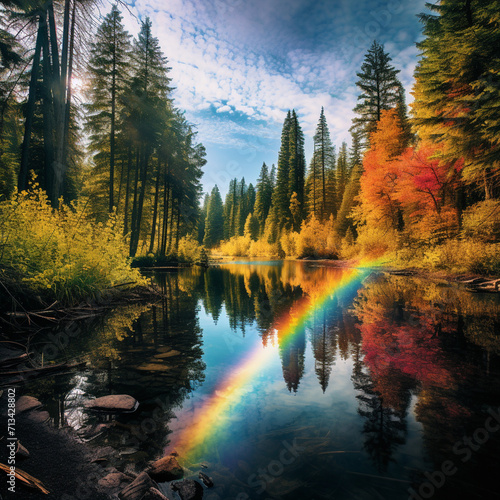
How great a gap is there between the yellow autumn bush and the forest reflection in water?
133cm

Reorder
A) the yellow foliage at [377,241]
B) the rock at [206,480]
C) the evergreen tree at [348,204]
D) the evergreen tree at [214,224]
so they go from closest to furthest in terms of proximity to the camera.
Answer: the rock at [206,480]
the yellow foliage at [377,241]
the evergreen tree at [348,204]
the evergreen tree at [214,224]

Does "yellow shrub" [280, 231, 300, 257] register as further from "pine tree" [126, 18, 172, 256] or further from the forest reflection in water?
the forest reflection in water

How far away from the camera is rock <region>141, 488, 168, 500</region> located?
5.79 feet

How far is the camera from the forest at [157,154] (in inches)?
294

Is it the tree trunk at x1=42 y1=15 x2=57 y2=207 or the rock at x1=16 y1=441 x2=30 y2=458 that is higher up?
the tree trunk at x1=42 y1=15 x2=57 y2=207

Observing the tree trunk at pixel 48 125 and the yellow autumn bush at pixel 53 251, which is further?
the tree trunk at pixel 48 125

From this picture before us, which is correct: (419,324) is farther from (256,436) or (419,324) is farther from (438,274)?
(438,274)

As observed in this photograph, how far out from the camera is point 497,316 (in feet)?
22.1

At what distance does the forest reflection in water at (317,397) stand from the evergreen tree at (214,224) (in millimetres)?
69837

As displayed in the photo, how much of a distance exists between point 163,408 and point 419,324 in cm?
587

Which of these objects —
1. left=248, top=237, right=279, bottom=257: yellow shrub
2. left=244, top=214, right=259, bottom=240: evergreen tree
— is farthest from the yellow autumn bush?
left=244, top=214, right=259, bottom=240: evergreen tree

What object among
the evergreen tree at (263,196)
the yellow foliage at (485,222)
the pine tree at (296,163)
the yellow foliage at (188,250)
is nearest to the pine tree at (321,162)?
the pine tree at (296,163)

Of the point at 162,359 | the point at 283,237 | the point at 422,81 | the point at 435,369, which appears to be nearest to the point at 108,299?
the point at 162,359

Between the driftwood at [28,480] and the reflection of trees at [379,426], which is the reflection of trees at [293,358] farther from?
the driftwood at [28,480]
